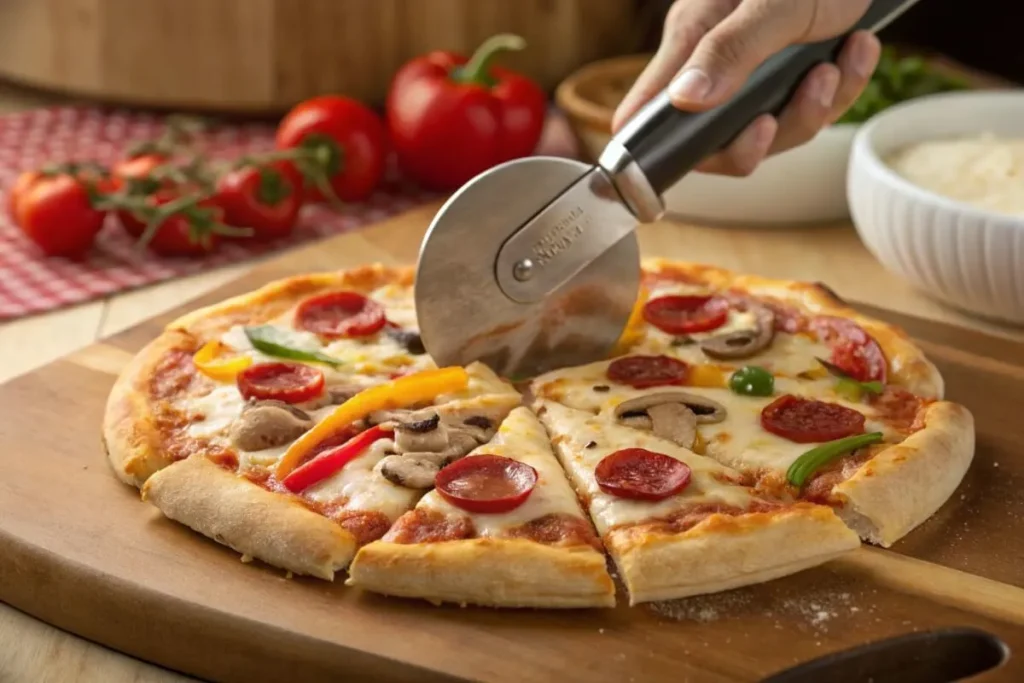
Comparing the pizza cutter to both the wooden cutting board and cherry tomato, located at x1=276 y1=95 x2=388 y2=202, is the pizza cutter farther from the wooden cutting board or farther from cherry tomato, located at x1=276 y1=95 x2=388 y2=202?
cherry tomato, located at x1=276 y1=95 x2=388 y2=202

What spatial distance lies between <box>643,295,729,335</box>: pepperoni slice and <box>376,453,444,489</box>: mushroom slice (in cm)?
111

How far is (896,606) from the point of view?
2.97 m

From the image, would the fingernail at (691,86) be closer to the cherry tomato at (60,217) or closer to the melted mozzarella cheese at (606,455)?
the melted mozzarella cheese at (606,455)

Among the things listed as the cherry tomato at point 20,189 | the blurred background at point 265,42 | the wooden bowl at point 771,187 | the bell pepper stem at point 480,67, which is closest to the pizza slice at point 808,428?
the wooden bowl at point 771,187

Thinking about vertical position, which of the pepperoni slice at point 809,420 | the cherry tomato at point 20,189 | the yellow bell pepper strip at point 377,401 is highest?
the pepperoni slice at point 809,420

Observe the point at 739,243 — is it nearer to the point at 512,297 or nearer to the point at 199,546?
the point at 512,297

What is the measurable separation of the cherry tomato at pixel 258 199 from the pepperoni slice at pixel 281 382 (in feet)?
5.36

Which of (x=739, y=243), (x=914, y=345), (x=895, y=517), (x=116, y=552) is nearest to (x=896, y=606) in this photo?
(x=895, y=517)

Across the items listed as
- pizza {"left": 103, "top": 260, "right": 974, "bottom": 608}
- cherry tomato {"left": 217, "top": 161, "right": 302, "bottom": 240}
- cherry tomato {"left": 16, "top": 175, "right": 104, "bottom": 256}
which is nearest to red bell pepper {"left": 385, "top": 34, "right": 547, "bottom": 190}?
cherry tomato {"left": 217, "top": 161, "right": 302, "bottom": 240}

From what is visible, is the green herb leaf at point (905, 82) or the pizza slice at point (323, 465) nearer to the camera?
the pizza slice at point (323, 465)

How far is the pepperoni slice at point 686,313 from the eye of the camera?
4.16 meters

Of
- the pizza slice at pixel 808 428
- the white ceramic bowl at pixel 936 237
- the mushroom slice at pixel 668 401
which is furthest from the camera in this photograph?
the white ceramic bowl at pixel 936 237

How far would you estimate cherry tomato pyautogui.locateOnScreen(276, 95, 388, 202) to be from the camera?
5777mm

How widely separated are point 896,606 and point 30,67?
16.8 ft
